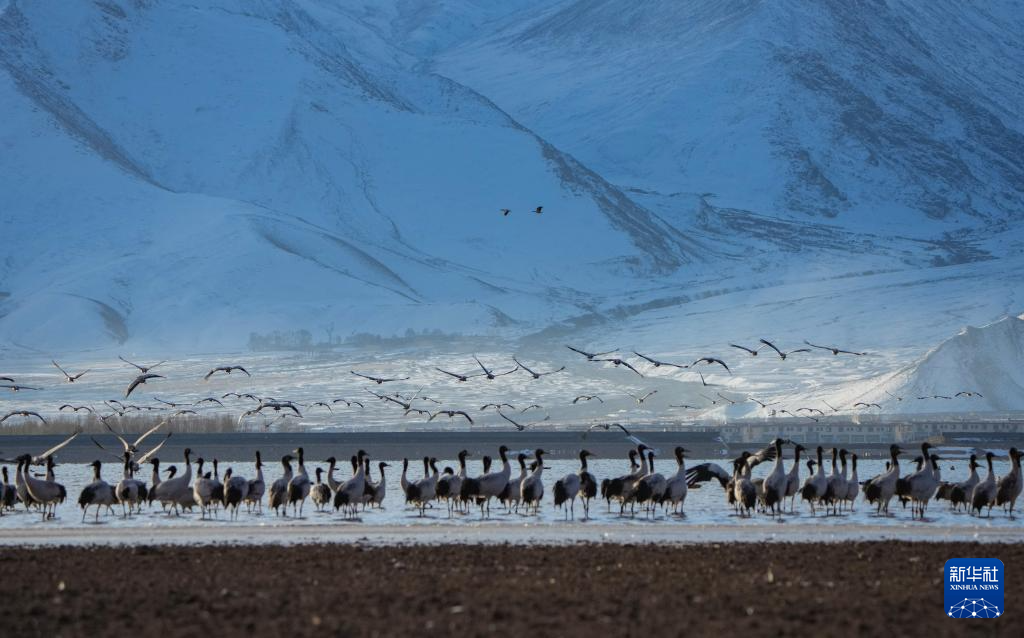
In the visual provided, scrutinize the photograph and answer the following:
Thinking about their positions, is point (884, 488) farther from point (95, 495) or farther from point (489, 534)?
point (95, 495)

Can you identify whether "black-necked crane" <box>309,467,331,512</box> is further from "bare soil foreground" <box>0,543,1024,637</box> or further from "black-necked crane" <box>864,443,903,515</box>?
"black-necked crane" <box>864,443,903,515</box>

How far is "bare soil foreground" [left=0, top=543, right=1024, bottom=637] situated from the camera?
839 inches

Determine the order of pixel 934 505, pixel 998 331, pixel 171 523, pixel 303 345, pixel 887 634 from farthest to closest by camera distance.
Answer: pixel 303 345, pixel 998 331, pixel 934 505, pixel 171 523, pixel 887 634

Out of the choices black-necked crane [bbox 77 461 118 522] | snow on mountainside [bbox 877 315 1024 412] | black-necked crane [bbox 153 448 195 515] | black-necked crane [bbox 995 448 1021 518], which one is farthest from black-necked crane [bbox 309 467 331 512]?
snow on mountainside [bbox 877 315 1024 412]

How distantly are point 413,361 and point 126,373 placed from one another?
77.2 ft

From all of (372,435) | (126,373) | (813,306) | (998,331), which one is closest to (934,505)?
(372,435)

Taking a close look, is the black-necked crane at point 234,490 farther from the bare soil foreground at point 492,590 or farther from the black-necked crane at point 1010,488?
the black-necked crane at point 1010,488

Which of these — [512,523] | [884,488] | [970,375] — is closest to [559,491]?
[512,523]

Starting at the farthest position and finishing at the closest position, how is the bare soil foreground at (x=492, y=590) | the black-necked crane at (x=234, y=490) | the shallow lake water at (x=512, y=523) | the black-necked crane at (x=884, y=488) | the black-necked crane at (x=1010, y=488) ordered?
the black-necked crane at (x=234, y=490)
the black-necked crane at (x=884, y=488)
the black-necked crane at (x=1010, y=488)
the shallow lake water at (x=512, y=523)
the bare soil foreground at (x=492, y=590)

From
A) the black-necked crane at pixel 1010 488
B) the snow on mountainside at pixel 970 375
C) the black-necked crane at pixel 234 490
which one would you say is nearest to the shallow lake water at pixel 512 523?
the black-necked crane at pixel 1010 488

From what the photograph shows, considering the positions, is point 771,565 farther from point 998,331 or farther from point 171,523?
point 998,331

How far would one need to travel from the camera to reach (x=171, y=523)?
38.8m

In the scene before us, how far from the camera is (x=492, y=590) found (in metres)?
24.4

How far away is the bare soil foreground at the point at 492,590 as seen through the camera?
2131cm
